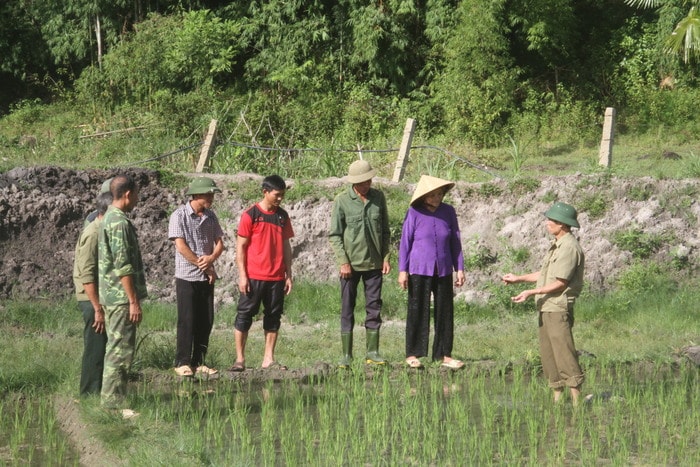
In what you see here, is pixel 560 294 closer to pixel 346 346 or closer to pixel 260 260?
pixel 346 346

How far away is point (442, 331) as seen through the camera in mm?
9008

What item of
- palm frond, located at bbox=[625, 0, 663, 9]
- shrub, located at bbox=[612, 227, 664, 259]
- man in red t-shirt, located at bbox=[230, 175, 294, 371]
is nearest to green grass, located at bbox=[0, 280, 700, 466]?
man in red t-shirt, located at bbox=[230, 175, 294, 371]

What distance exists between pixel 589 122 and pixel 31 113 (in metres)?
13.0

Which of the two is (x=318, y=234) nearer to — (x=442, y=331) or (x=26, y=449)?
(x=442, y=331)

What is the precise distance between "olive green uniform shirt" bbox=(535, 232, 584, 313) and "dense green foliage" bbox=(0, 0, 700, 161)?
1075 centimetres

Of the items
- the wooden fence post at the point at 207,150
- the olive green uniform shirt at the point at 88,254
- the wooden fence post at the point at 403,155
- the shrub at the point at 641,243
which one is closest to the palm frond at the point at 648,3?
the wooden fence post at the point at 403,155

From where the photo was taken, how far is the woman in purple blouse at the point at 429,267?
888 centimetres

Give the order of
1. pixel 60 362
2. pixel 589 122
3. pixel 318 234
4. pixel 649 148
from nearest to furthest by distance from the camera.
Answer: pixel 60 362, pixel 318 234, pixel 649 148, pixel 589 122

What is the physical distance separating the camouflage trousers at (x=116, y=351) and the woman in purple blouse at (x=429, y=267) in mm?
2663

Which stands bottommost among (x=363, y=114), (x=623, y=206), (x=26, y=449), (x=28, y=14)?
(x=26, y=449)

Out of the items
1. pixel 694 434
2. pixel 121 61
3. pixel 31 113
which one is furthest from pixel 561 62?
pixel 694 434

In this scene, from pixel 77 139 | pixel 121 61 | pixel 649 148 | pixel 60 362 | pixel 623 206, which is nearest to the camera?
pixel 60 362

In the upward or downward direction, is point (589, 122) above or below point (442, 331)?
above

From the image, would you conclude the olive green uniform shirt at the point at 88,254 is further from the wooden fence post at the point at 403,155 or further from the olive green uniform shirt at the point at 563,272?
the wooden fence post at the point at 403,155
